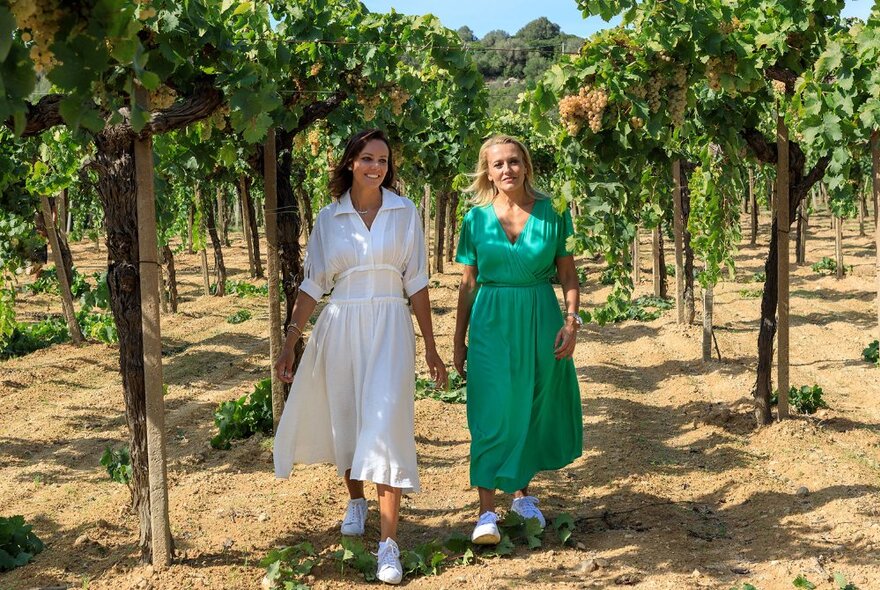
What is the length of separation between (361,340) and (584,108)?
6.01ft

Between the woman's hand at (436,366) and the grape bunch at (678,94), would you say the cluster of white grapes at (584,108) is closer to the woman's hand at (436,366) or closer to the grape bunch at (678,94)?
the grape bunch at (678,94)

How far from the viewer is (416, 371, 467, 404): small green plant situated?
7.66 m

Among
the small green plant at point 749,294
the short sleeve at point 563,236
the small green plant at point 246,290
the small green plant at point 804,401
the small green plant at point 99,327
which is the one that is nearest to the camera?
the short sleeve at point 563,236

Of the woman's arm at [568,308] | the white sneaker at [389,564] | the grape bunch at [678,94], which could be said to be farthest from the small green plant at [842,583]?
the grape bunch at [678,94]

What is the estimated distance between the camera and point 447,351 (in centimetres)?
1030

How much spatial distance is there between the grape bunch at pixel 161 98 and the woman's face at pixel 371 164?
79 centimetres

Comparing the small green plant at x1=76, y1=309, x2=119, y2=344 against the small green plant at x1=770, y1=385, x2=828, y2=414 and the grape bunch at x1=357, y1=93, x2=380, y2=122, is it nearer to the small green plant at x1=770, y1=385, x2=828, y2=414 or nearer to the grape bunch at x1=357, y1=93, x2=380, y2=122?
the grape bunch at x1=357, y1=93, x2=380, y2=122

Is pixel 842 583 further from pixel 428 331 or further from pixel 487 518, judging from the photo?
pixel 428 331

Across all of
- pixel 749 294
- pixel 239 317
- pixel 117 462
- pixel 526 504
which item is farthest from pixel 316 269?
pixel 749 294

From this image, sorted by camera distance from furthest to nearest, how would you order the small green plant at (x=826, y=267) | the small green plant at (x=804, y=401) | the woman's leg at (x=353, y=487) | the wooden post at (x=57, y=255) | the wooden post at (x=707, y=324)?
the small green plant at (x=826, y=267)
the wooden post at (x=57, y=255)
the wooden post at (x=707, y=324)
the small green plant at (x=804, y=401)
the woman's leg at (x=353, y=487)

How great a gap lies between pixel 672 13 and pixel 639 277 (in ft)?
41.2

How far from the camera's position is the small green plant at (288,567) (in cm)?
341

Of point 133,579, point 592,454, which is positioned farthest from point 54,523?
point 592,454

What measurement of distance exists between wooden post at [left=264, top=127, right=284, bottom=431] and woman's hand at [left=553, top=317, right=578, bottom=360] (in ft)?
8.29
